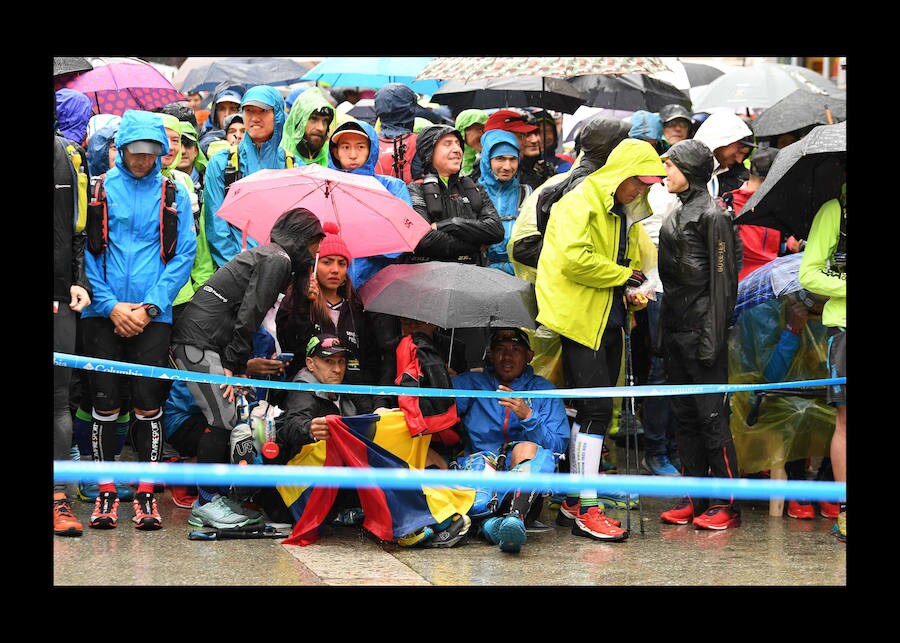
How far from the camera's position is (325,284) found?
684cm

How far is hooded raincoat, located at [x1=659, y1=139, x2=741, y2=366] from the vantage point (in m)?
6.85

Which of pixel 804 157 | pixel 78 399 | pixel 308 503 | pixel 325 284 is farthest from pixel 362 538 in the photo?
pixel 804 157

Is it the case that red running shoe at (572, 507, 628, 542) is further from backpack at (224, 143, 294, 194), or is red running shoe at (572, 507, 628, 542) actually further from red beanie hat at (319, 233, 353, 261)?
backpack at (224, 143, 294, 194)

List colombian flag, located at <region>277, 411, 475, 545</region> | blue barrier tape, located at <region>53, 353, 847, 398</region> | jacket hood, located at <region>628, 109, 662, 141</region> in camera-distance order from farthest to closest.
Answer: jacket hood, located at <region>628, 109, 662, 141</region> < colombian flag, located at <region>277, 411, 475, 545</region> < blue barrier tape, located at <region>53, 353, 847, 398</region>

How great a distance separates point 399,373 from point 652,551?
66.2 inches

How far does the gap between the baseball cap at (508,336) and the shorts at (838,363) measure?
5.64ft

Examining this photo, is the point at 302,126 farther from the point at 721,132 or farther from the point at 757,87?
the point at 757,87

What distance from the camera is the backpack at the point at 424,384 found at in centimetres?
657

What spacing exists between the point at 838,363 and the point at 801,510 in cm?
107

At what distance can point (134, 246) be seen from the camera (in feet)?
21.7

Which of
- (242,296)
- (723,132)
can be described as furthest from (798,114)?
(242,296)

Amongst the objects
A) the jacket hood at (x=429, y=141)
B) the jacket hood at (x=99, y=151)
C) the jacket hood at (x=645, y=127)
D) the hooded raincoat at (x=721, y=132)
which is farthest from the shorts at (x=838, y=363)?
the jacket hood at (x=99, y=151)

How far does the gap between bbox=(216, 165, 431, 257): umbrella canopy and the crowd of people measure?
0.42 ft

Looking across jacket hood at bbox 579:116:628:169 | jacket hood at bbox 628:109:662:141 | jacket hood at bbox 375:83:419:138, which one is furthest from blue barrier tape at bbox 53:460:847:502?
jacket hood at bbox 628:109:662:141
